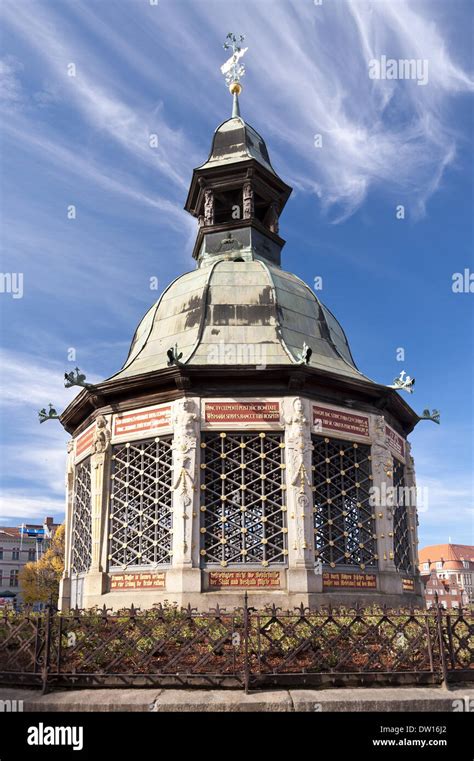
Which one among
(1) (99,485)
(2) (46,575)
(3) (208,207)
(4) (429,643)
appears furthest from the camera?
(2) (46,575)

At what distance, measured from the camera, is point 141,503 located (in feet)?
49.4

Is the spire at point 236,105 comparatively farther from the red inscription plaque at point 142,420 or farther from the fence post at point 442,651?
the fence post at point 442,651

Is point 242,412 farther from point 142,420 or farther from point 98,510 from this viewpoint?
point 98,510

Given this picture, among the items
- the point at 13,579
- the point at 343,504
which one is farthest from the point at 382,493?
the point at 13,579

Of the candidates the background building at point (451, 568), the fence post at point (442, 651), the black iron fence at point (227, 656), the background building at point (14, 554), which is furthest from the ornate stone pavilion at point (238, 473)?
the background building at point (451, 568)

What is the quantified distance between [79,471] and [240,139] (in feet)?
47.3

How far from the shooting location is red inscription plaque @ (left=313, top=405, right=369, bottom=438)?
15.4 m

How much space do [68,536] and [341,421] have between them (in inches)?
337

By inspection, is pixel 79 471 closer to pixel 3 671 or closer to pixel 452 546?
pixel 3 671

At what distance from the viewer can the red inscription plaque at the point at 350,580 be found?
560 inches

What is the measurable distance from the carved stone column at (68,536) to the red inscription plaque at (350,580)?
288 inches

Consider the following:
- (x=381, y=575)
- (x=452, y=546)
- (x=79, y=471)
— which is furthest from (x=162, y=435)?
(x=452, y=546)

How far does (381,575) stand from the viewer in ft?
49.5

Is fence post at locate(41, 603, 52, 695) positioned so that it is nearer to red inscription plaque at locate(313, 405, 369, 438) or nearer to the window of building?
red inscription plaque at locate(313, 405, 369, 438)
